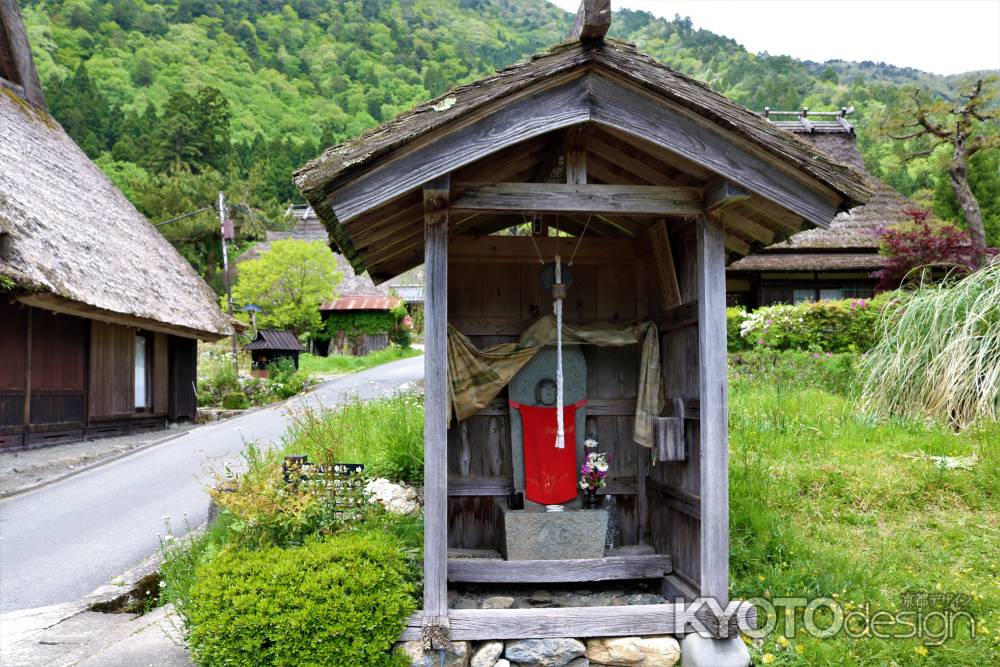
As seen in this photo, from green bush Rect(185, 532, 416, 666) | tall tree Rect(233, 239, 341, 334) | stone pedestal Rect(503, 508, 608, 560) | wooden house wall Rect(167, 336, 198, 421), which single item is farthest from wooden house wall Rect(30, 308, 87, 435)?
tall tree Rect(233, 239, 341, 334)

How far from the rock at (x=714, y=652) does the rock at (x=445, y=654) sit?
1.23 metres

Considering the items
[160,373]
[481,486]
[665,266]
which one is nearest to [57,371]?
[160,373]

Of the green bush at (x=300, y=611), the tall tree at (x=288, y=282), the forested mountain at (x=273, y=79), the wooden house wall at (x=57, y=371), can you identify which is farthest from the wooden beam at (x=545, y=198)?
the tall tree at (x=288, y=282)

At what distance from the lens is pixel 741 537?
5254mm

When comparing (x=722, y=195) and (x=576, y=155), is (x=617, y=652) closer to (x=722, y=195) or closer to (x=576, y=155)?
(x=722, y=195)

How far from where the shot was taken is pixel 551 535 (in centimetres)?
495

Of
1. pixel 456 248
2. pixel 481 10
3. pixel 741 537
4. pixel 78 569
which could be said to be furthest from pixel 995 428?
pixel 481 10

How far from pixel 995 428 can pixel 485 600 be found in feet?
15.5

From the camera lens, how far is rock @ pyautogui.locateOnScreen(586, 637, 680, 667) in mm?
4156

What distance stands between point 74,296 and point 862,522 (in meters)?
10.4

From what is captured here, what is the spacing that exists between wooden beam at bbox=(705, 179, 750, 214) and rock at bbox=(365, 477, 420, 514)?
3.11 metres

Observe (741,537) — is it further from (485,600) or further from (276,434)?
(276,434)

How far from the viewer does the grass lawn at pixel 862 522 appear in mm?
4137

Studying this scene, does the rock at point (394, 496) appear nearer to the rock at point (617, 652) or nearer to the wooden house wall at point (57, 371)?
the rock at point (617, 652)
